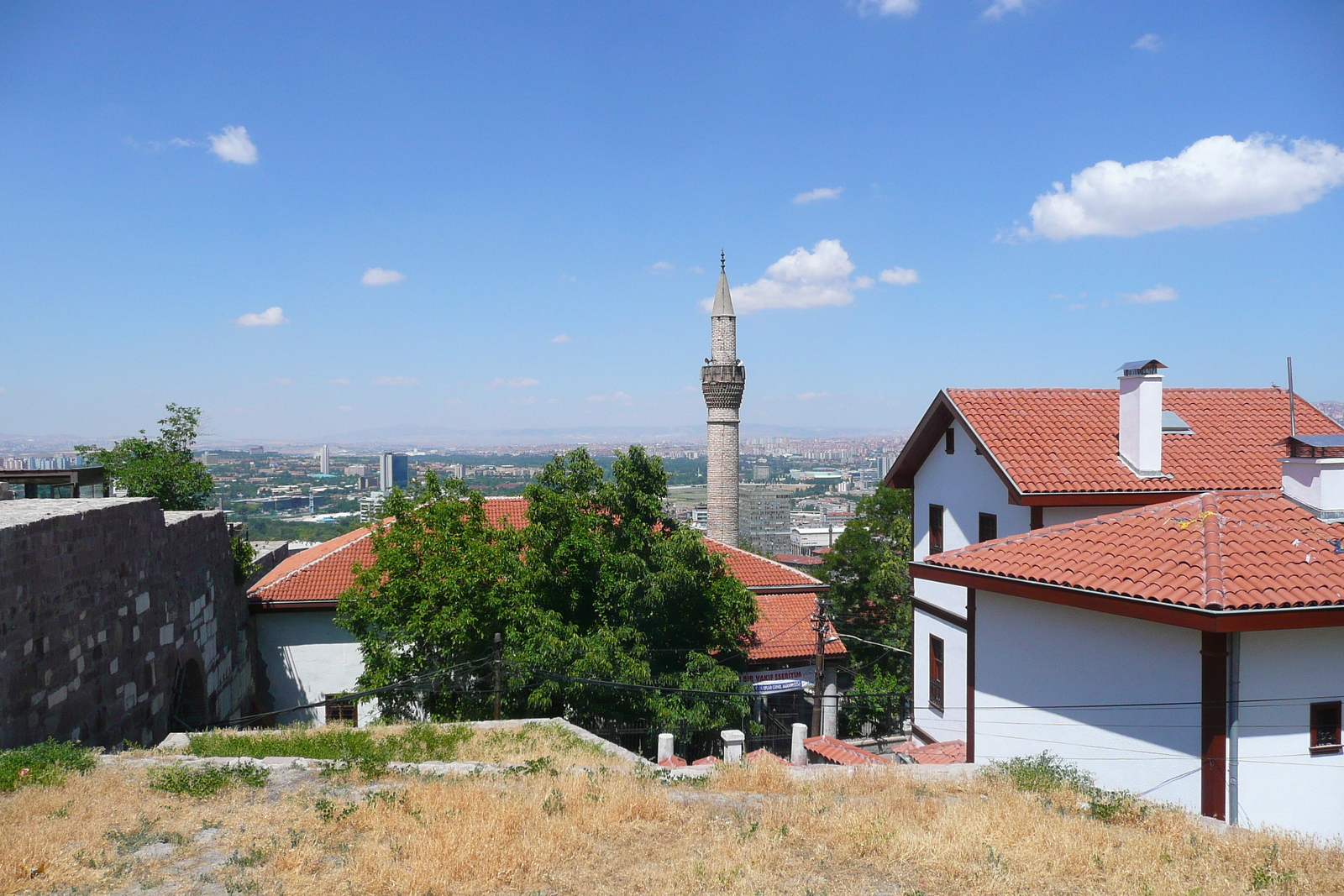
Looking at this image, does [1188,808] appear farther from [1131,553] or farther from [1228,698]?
[1131,553]

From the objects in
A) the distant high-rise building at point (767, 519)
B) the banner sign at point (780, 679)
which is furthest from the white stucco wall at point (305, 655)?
the distant high-rise building at point (767, 519)

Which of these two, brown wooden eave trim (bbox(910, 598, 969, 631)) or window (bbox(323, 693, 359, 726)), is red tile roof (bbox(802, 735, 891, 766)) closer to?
brown wooden eave trim (bbox(910, 598, 969, 631))

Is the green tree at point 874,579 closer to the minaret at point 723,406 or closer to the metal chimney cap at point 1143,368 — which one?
the minaret at point 723,406

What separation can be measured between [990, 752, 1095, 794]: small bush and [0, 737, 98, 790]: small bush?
8571 mm

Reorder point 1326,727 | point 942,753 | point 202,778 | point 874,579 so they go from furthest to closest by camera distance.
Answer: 1. point 874,579
2. point 942,753
3. point 1326,727
4. point 202,778

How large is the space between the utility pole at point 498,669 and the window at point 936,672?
6.83m

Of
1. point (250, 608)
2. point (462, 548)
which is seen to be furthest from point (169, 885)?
point (250, 608)

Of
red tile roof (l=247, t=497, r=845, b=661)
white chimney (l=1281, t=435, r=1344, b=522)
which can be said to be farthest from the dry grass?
red tile roof (l=247, t=497, r=845, b=661)

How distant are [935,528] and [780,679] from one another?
6.29 meters

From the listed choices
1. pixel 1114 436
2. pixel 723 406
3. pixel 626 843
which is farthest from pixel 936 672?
pixel 723 406

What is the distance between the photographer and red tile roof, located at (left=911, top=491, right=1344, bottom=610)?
25.4ft

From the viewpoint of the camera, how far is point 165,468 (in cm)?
2389

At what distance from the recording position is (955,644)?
1291cm

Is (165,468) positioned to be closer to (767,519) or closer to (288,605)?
(288,605)
